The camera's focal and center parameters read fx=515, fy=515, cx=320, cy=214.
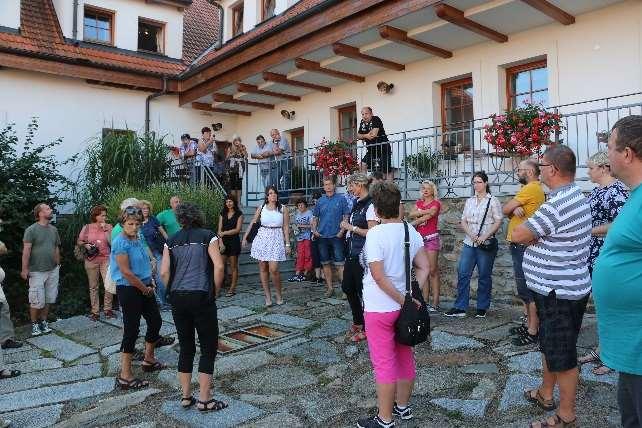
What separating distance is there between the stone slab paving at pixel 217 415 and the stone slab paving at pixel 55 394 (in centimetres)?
91

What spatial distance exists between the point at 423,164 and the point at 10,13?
1025 centimetres

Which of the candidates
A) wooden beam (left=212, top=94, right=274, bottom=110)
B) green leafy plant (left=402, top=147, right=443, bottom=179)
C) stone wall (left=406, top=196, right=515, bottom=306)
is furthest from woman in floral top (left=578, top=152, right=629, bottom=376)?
wooden beam (left=212, top=94, right=274, bottom=110)

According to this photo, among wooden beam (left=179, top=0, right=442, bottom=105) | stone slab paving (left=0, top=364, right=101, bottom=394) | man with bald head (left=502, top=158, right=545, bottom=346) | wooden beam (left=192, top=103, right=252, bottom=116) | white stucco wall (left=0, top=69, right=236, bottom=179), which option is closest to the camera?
man with bald head (left=502, top=158, right=545, bottom=346)

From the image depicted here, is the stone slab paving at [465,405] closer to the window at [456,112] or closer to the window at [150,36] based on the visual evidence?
the window at [456,112]

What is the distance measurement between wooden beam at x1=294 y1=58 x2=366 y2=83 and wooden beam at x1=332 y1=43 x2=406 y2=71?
0.96 metres

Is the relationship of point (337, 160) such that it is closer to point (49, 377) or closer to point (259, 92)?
point (259, 92)

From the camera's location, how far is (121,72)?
41.9 ft

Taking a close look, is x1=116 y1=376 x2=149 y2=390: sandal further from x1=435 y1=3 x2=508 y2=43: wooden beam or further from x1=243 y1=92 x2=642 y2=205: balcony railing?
x1=435 y1=3 x2=508 y2=43: wooden beam

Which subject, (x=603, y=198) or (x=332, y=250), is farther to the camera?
(x=332, y=250)

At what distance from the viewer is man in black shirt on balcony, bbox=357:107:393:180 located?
8.76m

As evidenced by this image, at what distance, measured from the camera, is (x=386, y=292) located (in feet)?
10.1

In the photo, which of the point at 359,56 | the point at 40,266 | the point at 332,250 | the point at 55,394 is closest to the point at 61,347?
the point at 40,266

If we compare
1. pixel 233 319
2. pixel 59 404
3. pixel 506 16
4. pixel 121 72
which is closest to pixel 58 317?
pixel 233 319

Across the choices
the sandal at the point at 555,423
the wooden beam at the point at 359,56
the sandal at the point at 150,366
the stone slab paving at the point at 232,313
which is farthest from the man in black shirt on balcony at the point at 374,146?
the sandal at the point at 555,423
